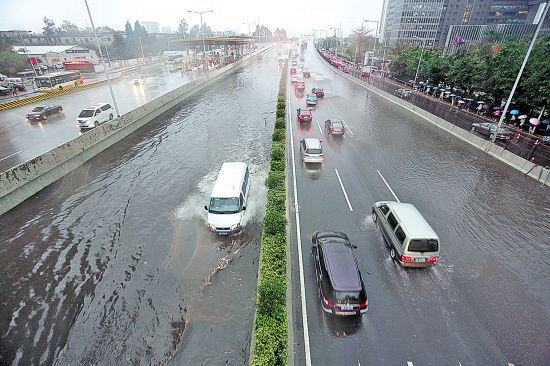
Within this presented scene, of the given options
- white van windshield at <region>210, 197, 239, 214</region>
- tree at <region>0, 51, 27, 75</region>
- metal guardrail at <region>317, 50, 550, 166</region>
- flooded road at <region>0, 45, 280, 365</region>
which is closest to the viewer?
flooded road at <region>0, 45, 280, 365</region>

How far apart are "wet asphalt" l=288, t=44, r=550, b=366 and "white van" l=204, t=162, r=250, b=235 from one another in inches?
124

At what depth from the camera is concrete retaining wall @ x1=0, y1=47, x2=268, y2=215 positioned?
16.2m

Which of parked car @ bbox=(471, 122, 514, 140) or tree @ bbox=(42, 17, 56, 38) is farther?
tree @ bbox=(42, 17, 56, 38)

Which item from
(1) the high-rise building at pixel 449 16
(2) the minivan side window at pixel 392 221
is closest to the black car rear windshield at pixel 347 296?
(2) the minivan side window at pixel 392 221

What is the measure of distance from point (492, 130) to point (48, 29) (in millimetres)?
174256

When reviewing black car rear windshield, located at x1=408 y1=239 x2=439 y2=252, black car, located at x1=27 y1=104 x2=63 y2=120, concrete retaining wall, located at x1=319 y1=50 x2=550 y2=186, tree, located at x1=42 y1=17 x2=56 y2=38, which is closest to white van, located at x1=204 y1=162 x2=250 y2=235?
black car rear windshield, located at x1=408 y1=239 x2=439 y2=252

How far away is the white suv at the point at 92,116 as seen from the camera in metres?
26.5

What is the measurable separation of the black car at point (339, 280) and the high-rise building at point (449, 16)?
13701 centimetres

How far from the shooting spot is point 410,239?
10.9 meters

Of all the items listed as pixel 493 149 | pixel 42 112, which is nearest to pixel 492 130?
pixel 493 149

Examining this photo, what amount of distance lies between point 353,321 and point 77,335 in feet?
32.8

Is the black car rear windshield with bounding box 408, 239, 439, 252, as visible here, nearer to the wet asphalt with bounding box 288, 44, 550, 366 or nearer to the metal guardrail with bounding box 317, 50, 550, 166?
the wet asphalt with bounding box 288, 44, 550, 366

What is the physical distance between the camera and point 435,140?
26.7 meters

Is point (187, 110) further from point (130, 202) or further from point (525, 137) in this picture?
point (525, 137)
